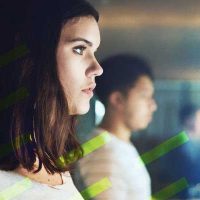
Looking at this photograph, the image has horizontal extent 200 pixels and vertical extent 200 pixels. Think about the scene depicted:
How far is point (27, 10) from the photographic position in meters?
1.65

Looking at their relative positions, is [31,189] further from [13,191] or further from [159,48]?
[159,48]

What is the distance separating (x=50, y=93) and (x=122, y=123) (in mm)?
257

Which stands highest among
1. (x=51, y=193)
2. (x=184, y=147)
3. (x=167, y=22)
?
(x=167, y=22)

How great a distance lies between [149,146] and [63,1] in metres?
0.55

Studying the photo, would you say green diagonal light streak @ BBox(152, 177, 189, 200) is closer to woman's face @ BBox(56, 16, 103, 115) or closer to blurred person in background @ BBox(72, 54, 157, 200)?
blurred person in background @ BBox(72, 54, 157, 200)

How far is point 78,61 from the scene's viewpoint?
1.65m

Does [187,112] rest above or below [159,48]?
below

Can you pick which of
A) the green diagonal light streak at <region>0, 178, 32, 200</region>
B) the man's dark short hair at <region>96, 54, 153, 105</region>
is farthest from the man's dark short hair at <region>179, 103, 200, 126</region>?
the green diagonal light streak at <region>0, 178, 32, 200</region>

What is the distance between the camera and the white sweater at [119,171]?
5.30 feet

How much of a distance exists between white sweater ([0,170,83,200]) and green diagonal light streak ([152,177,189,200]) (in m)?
0.26

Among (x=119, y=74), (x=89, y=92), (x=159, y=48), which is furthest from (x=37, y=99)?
(x=159, y=48)

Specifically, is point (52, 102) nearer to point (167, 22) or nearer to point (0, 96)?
point (0, 96)

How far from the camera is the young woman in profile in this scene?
165cm

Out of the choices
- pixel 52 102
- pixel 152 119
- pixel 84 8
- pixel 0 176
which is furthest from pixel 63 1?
pixel 0 176
